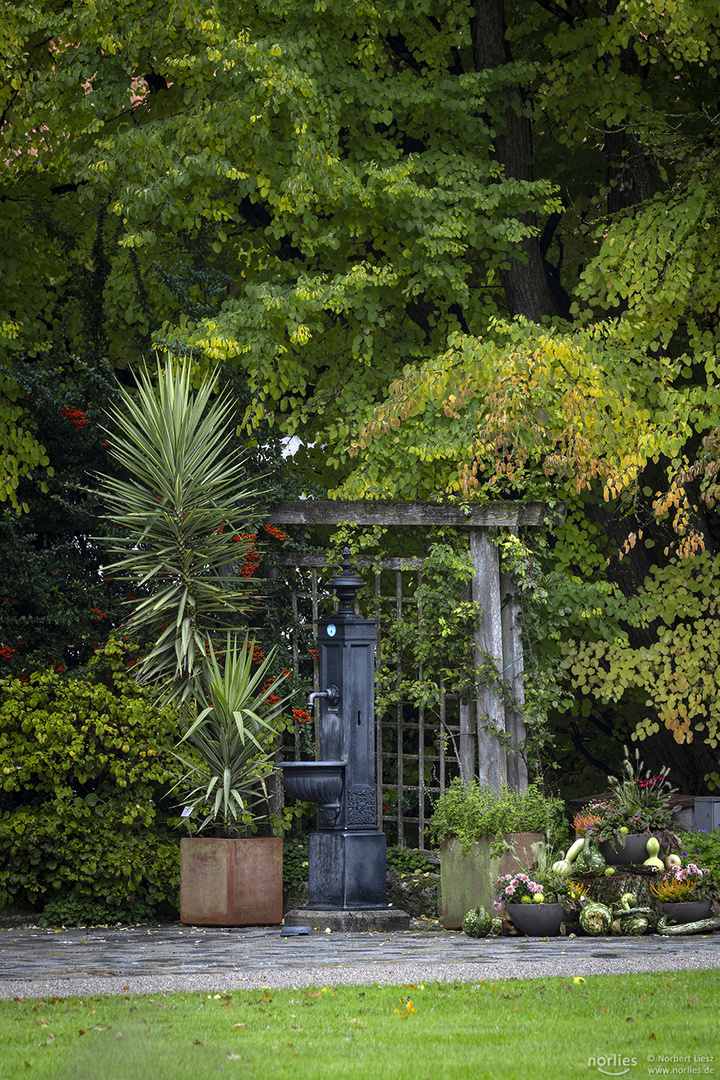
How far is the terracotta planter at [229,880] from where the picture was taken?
823cm

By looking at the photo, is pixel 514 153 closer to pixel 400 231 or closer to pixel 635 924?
pixel 400 231

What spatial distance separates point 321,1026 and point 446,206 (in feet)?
24.5

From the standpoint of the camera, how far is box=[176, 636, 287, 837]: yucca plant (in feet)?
27.3

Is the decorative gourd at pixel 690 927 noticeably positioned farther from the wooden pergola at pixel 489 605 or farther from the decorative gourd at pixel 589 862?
the wooden pergola at pixel 489 605

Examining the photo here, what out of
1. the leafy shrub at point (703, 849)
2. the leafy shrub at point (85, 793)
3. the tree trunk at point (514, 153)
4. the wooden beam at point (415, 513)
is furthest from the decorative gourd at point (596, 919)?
the tree trunk at point (514, 153)

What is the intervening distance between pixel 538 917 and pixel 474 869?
0.71m

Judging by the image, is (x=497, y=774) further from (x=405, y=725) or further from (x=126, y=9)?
(x=126, y=9)

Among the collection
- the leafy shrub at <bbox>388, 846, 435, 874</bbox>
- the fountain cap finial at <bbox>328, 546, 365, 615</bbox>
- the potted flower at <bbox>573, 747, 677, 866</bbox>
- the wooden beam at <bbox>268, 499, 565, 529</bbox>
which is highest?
the wooden beam at <bbox>268, 499, 565, 529</bbox>

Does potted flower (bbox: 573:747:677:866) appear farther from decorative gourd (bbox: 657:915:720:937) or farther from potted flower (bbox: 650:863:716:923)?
decorative gourd (bbox: 657:915:720:937)

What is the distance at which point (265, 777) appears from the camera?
920 centimetres

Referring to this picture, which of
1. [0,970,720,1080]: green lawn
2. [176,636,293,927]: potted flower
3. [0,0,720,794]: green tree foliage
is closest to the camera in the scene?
[0,970,720,1080]: green lawn

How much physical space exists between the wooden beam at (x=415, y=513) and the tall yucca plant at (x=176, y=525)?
0.54m

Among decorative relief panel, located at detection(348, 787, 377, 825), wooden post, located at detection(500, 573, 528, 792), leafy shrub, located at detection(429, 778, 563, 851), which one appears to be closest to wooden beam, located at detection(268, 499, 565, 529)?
wooden post, located at detection(500, 573, 528, 792)

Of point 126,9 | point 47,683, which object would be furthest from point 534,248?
point 47,683
